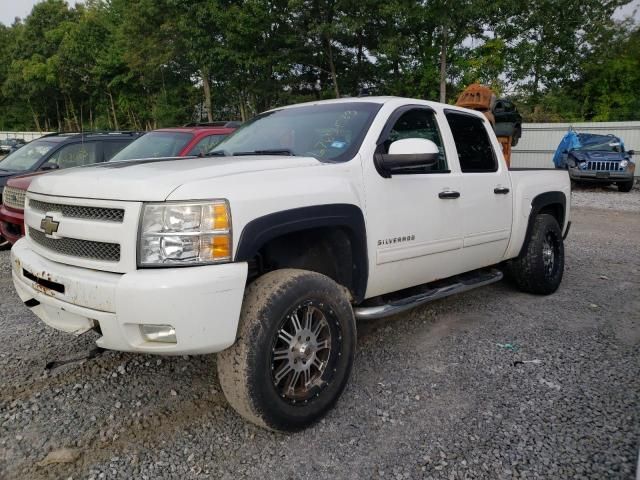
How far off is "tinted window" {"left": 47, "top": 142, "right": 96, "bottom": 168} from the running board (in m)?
5.69

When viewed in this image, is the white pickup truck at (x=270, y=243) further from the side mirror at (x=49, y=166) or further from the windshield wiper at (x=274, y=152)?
the side mirror at (x=49, y=166)

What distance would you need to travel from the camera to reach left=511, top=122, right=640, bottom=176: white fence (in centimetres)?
1767

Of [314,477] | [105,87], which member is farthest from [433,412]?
[105,87]

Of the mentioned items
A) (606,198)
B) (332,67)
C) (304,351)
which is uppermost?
(332,67)

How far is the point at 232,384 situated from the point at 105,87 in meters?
47.7

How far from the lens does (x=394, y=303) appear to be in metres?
3.34

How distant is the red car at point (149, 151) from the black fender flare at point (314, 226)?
→ 3677 mm

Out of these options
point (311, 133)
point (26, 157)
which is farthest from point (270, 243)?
point (26, 157)

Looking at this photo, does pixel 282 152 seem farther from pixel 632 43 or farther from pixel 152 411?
pixel 632 43

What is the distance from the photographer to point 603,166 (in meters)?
14.6

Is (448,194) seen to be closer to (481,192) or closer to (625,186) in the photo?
(481,192)

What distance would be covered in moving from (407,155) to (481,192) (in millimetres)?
1229

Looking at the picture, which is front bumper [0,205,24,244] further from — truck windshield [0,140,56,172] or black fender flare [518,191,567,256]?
black fender flare [518,191,567,256]

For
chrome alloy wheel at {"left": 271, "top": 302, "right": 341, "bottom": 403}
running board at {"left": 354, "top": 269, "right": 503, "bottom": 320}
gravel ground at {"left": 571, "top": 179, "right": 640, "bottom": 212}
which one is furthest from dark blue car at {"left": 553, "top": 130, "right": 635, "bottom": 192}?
chrome alloy wheel at {"left": 271, "top": 302, "right": 341, "bottom": 403}
